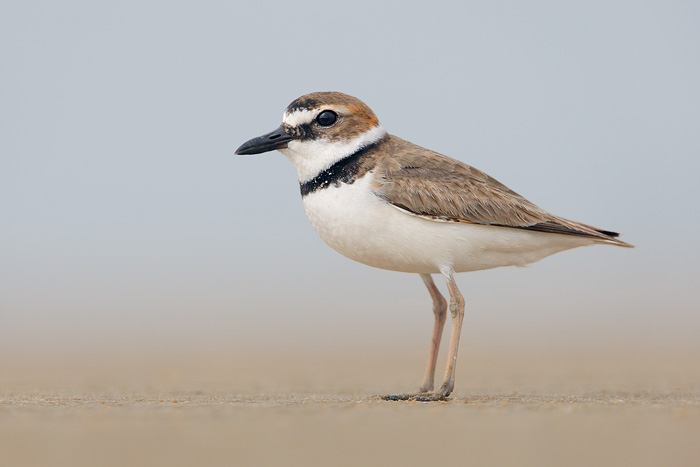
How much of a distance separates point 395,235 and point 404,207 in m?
0.24

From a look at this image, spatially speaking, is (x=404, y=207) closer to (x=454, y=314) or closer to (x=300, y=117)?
(x=454, y=314)

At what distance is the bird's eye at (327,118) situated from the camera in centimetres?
718

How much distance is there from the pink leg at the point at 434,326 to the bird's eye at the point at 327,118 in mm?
1662

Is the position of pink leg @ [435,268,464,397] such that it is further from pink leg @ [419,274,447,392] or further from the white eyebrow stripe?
the white eyebrow stripe

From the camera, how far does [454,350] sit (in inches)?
271

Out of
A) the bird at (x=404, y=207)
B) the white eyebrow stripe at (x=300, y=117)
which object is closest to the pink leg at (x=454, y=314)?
the bird at (x=404, y=207)

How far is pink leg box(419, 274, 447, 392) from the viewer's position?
744 cm

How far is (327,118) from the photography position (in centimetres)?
718

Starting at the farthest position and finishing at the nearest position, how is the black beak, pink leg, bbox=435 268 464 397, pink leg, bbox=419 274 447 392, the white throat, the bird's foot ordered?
1. pink leg, bbox=419 274 447 392
2. the black beak
3. the white throat
4. pink leg, bbox=435 268 464 397
5. the bird's foot

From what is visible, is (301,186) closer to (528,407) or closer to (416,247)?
(416,247)

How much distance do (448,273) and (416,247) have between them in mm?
361

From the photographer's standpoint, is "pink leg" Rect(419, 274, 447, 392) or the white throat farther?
"pink leg" Rect(419, 274, 447, 392)

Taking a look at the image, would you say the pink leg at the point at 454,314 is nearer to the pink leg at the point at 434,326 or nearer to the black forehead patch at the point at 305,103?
the pink leg at the point at 434,326

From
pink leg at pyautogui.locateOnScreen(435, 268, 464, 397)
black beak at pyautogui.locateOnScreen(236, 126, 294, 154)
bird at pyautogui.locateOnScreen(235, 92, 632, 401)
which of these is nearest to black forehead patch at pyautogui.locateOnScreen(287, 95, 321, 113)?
bird at pyautogui.locateOnScreen(235, 92, 632, 401)
